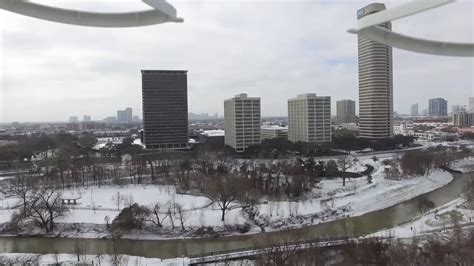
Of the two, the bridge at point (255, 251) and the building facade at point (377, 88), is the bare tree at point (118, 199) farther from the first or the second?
the building facade at point (377, 88)

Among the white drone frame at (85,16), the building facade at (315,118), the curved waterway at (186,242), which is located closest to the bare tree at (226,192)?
the curved waterway at (186,242)

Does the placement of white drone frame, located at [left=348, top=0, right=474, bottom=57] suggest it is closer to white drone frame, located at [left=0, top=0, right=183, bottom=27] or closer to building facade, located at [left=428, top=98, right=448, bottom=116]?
white drone frame, located at [left=0, top=0, right=183, bottom=27]

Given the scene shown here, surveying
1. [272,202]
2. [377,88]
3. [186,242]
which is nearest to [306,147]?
[377,88]

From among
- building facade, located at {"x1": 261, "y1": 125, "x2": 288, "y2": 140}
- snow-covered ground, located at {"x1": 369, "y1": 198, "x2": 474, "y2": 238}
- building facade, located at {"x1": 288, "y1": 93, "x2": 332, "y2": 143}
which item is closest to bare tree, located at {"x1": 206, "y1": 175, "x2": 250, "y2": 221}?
snow-covered ground, located at {"x1": 369, "y1": 198, "x2": 474, "y2": 238}

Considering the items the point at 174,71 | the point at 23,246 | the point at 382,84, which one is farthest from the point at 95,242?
the point at 382,84

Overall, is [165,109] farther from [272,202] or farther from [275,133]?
[272,202]

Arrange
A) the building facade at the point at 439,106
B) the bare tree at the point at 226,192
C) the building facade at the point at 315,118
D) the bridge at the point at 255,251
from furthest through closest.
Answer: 1. the building facade at the point at 439,106
2. the building facade at the point at 315,118
3. the bare tree at the point at 226,192
4. the bridge at the point at 255,251
